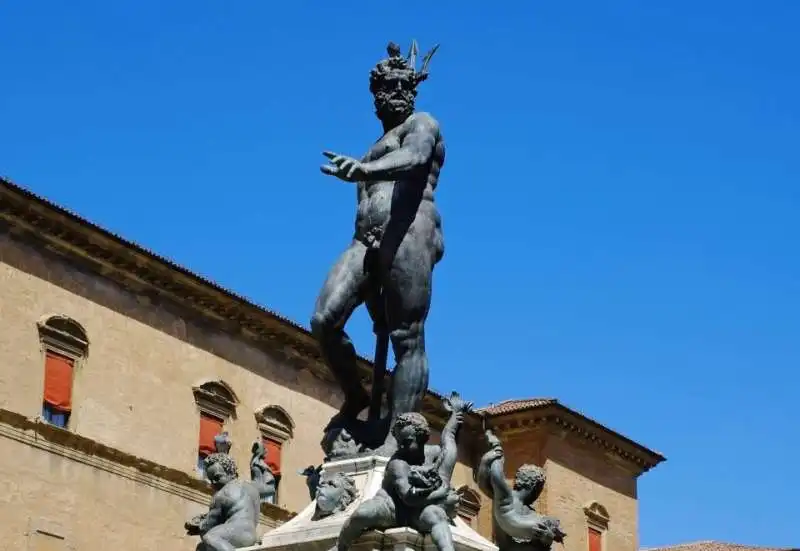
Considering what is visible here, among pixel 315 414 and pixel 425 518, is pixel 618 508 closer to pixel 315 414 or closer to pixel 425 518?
pixel 315 414

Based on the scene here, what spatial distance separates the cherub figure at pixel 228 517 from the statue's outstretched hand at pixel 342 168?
2103mm

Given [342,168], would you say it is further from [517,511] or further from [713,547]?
[713,547]

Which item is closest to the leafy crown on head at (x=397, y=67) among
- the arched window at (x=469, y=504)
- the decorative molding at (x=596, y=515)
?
the arched window at (x=469, y=504)

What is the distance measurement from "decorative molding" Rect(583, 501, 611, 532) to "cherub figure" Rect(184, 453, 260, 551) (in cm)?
3871

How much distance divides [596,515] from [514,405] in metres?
4.05

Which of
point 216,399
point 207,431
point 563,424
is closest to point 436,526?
point 207,431

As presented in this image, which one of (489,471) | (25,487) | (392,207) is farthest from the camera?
(25,487)

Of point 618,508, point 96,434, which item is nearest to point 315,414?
point 96,434

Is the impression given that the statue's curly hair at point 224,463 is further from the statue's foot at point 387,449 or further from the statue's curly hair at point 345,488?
the statue's foot at point 387,449

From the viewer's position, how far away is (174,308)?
37.2 meters

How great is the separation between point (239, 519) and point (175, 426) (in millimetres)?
25650

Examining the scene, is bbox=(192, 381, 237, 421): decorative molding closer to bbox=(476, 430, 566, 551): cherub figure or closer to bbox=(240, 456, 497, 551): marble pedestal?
bbox=(240, 456, 497, 551): marble pedestal

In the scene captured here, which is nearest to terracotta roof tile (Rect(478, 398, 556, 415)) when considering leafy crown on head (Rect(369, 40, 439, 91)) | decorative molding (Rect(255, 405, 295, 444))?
decorative molding (Rect(255, 405, 295, 444))

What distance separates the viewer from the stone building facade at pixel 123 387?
3297 centimetres
